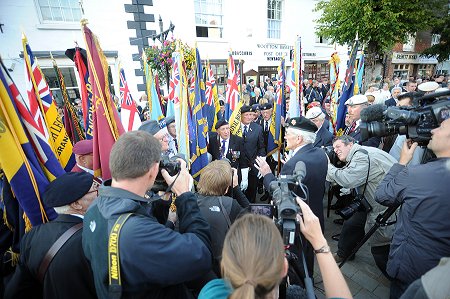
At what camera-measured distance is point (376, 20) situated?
438 inches

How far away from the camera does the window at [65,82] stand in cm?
900

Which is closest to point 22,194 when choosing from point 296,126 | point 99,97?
point 99,97

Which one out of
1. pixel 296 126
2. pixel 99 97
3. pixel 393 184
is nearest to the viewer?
pixel 393 184

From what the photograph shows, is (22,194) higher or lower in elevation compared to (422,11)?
lower

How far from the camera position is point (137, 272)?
1175 mm

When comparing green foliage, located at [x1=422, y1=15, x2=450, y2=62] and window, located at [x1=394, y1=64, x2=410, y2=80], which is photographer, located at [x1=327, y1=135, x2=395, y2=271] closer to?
green foliage, located at [x1=422, y1=15, x2=450, y2=62]

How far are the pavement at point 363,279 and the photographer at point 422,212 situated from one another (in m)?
0.98

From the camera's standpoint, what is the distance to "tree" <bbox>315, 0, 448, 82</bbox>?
11094mm

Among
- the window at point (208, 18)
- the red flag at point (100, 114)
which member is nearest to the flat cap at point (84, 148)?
the red flag at point (100, 114)

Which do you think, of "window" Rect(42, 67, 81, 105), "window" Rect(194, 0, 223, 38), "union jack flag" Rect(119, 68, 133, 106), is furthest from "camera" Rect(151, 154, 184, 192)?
"window" Rect(194, 0, 223, 38)

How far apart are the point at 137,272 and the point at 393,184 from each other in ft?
6.22

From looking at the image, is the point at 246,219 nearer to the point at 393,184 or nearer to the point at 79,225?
the point at 79,225

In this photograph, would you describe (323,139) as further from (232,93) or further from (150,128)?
(150,128)

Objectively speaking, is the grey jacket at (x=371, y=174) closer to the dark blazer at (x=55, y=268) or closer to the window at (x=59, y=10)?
the dark blazer at (x=55, y=268)
